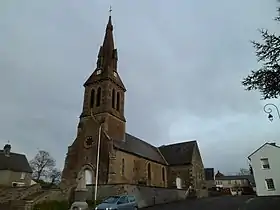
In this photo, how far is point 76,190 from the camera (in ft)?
86.8

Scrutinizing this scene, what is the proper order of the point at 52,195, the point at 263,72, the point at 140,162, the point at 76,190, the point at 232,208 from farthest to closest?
the point at 140,162 → the point at 76,190 → the point at 52,195 → the point at 232,208 → the point at 263,72

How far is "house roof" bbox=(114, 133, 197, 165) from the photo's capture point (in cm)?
3978

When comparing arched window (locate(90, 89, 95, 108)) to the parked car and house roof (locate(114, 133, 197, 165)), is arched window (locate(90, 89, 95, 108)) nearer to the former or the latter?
house roof (locate(114, 133, 197, 165))

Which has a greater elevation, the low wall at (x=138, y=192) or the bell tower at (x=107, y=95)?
the bell tower at (x=107, y=95)

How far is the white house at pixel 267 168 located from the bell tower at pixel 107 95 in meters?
17.7

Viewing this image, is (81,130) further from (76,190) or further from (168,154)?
(168,154)

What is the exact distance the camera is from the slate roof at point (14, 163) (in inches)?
2019

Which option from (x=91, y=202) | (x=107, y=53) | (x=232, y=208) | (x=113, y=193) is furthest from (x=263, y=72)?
(x=107, y=53)

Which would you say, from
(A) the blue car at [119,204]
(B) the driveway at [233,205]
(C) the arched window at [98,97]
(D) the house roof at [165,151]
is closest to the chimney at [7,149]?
(C) the arched window at [98,97]

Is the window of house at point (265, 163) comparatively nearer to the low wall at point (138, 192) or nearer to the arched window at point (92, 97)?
the low wall at point (138, 192)

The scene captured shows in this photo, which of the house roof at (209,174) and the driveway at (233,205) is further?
the house roof at (209,174)

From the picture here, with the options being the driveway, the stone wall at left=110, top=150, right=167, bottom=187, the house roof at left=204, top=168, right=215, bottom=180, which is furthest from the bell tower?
the house roof at left=204, top=168, right=215, bottom=180

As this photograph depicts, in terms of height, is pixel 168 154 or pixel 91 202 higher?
pixel 168 154

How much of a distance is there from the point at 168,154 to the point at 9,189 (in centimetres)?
2843
